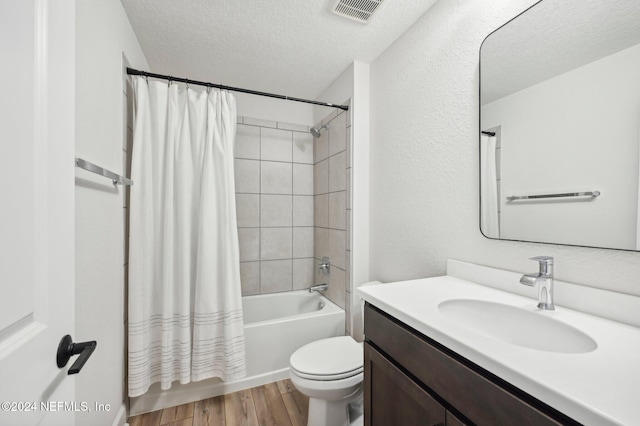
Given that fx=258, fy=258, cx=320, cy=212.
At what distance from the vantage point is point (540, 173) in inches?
37.0

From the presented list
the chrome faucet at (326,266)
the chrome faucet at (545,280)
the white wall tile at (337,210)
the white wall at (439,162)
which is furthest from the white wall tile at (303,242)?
the chrome faucet at (545,280)

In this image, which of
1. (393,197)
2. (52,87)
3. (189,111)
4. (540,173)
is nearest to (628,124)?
(540,173)

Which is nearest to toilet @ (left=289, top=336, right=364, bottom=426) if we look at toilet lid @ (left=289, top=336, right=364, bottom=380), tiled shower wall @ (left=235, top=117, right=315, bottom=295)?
toilet lid @ (left=289, top=336, right=364, bottom=380)

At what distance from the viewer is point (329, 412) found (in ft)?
4.28

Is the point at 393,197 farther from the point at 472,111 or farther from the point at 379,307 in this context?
the point at 379,307

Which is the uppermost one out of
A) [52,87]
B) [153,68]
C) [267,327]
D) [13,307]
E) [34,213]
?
[153,68]

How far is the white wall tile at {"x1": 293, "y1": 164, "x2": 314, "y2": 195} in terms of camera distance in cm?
256

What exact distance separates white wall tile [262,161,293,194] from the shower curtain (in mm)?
799

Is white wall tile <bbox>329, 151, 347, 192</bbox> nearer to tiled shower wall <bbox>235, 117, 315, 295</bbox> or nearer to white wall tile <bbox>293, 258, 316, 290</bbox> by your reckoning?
tiled shower wall <bbox>235, 117, 315, 295</bbox>

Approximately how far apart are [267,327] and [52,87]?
1668 millimetres

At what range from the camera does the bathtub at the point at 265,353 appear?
1.60m

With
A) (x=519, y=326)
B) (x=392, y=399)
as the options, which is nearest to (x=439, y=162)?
(x=519, y=326)

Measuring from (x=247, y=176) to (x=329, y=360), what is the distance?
65.5 inches

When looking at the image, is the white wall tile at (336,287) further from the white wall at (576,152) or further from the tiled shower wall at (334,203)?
the white wall at (576,152)
